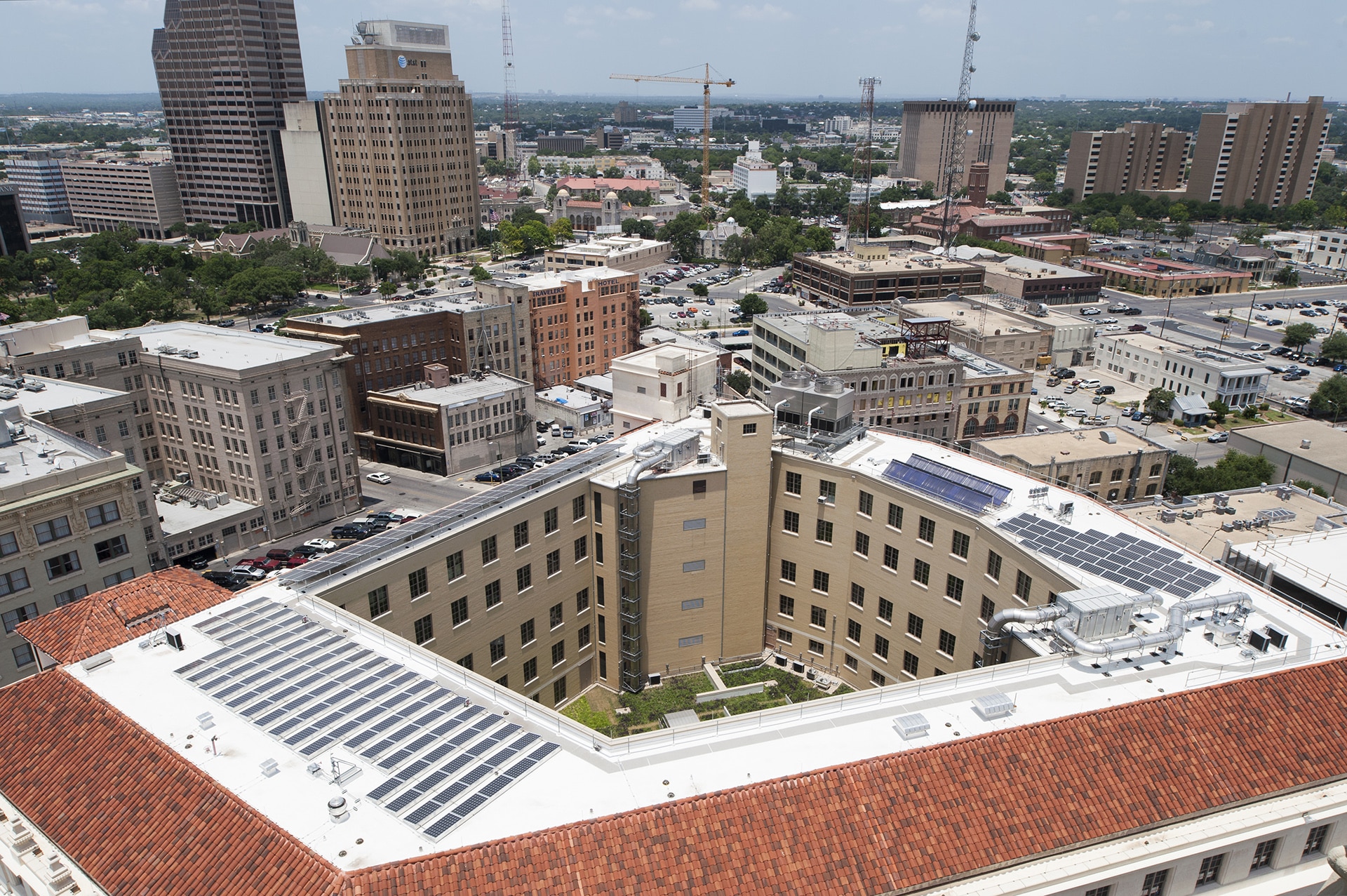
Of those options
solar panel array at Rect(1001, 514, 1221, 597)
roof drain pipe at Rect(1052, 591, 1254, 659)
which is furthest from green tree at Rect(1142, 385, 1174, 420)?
roof drain pipe at Rect(1052, 591, 1254, 659)

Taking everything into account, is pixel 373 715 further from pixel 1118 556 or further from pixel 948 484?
pixel 1118 556

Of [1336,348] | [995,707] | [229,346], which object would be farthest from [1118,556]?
[1336,348]

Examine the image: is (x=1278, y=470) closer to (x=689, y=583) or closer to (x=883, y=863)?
(x=689, y=583)

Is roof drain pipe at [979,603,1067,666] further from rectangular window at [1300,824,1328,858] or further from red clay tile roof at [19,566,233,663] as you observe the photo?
red clay tile roof at [19,566,233,663]

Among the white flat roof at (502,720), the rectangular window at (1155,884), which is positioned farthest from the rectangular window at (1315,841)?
the rectangular window at (1155,884)

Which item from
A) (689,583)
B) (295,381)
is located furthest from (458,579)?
(295,381)
